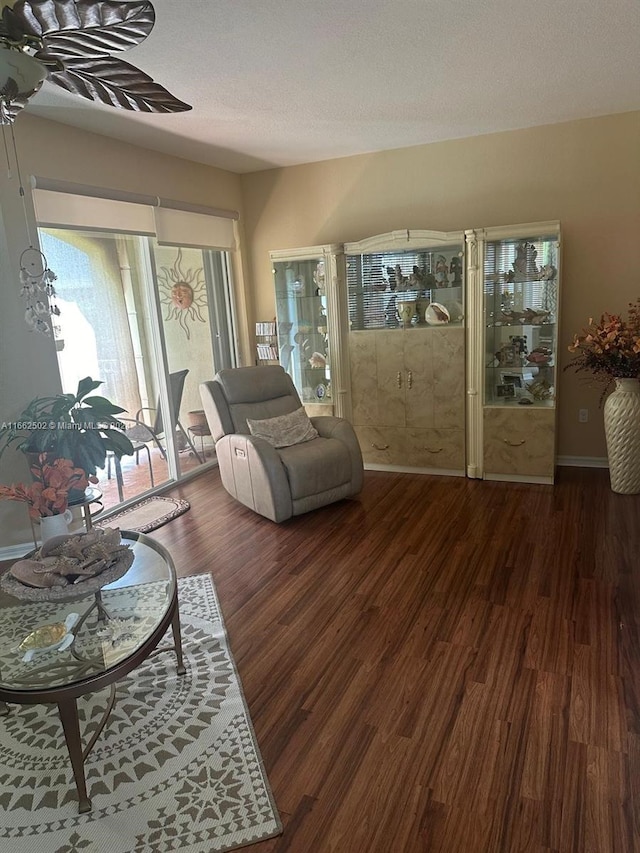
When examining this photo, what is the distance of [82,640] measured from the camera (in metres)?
1.95

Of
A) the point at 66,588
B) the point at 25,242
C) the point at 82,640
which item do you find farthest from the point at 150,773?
the point at 25,242

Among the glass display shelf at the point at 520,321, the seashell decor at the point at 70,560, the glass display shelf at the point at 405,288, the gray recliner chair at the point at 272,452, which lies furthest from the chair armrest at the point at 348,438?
the seashell decor at the point at 70,560

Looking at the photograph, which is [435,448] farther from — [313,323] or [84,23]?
[84,23]

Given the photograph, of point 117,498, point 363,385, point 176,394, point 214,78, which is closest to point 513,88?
point 214,78

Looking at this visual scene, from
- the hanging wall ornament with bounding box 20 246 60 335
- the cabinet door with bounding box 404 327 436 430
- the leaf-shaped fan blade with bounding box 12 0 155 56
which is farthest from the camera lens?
the cabinet door with bounding box 404 327 436 430

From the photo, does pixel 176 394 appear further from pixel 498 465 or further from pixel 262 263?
pixel 498 465

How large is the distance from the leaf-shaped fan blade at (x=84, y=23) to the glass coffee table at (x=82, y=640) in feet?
5.84

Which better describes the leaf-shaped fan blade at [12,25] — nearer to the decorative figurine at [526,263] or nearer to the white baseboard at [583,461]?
the decorative figurine at [526,263]

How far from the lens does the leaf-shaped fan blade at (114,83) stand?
183 centimetres

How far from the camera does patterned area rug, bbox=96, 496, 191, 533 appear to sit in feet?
13.0

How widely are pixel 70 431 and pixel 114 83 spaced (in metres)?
2.01

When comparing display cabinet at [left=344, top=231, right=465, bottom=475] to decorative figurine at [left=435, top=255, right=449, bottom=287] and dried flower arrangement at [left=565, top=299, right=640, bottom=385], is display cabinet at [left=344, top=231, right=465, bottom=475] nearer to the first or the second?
decorative figurine at [left=435, top=255, right=449, bottom=287]

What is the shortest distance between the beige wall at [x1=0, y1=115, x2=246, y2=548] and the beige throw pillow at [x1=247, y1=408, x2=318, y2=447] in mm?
1380

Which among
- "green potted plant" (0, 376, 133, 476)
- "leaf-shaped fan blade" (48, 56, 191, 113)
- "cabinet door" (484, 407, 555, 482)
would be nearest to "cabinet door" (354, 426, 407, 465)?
"cabinet door" (484, 407, 555, 482)
